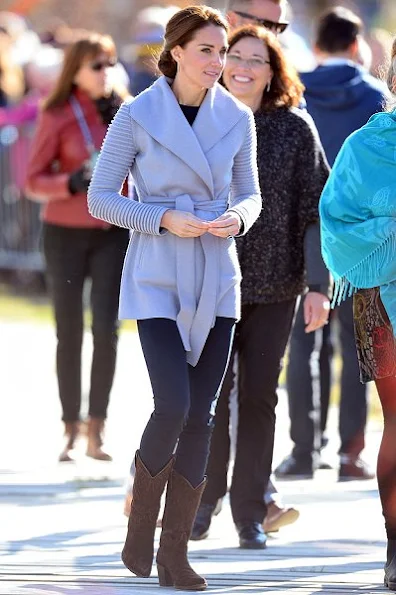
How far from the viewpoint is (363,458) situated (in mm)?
8344

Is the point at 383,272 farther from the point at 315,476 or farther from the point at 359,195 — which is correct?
the point at 315,476

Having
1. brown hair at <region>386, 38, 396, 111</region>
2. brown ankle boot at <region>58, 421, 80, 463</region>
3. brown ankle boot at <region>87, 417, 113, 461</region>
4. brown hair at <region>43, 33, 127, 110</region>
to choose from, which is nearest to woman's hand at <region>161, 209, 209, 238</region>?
brown hair at <region>386, 38, 396, 111</region>

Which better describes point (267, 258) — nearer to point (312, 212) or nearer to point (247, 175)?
point (312, 212)

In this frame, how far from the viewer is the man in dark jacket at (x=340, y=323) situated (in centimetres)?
785

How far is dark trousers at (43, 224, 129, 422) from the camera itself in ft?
26.6

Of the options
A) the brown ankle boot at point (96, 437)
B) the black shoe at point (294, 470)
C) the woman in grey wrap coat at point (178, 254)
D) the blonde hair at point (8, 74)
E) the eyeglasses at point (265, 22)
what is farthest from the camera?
the blonde hair at point (8, 74)

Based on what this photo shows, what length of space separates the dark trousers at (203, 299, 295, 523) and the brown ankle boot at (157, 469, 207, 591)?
869 mm

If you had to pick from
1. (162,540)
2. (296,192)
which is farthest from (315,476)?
(162,540)

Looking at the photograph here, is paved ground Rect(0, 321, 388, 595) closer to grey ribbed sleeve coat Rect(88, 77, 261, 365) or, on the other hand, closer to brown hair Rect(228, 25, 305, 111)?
grey ribbed sleeve coat Rect(88, 77, 261, 365)

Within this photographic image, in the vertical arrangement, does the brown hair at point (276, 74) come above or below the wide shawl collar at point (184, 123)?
above

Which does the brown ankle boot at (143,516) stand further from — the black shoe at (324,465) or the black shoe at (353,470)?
the black shoe at (324,465)

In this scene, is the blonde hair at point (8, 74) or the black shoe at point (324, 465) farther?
the blonde hair at point (8, 74)

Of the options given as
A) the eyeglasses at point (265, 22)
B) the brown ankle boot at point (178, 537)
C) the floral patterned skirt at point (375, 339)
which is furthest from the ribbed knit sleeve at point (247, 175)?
the eyeglasses at point (265, 22)

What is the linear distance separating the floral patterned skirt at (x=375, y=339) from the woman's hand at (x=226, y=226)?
18.8 inches
